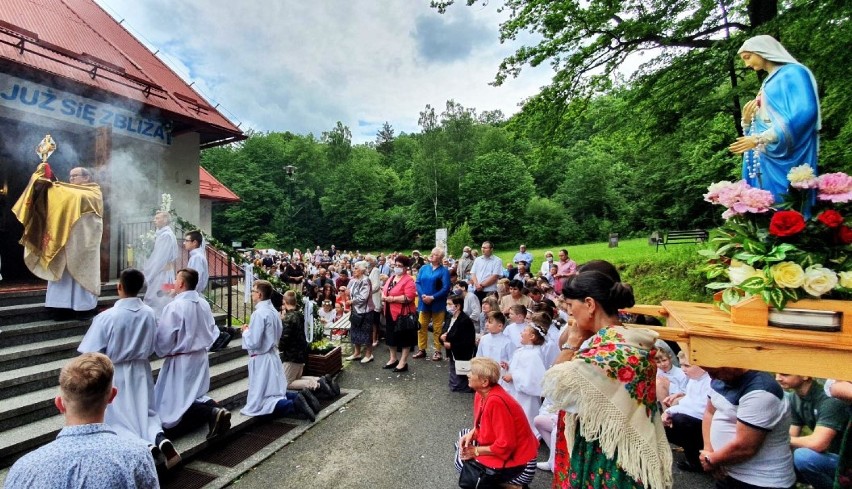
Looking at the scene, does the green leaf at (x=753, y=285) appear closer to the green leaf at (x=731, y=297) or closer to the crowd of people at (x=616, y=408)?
the green leaf at (x=731, y=297)

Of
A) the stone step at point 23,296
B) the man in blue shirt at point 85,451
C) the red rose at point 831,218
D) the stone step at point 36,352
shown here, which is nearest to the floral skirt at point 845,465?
the red rose at point 831,218

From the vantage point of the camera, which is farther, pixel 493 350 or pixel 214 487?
A: pixel 493 350

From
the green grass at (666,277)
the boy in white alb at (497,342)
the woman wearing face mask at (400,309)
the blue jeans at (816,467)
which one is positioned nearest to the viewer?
the blue jeans at (816,467)

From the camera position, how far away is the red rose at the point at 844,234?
1.80 m

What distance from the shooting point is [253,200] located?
47.9 m

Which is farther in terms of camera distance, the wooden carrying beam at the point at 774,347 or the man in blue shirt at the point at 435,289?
the man in blue shirt at the point at 435,289

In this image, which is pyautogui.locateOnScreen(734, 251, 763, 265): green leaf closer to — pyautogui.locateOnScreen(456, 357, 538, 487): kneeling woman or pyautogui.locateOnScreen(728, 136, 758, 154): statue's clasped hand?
pyautogui.locateOnScreen(728, 136, 758, 154): statue's clasped hand

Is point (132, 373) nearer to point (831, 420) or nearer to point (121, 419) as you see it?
point (121, 419)

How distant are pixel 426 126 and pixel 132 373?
39.9 m

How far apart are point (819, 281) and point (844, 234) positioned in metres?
0.34

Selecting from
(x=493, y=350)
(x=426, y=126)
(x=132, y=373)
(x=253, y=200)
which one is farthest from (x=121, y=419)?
(x=253, y=200)

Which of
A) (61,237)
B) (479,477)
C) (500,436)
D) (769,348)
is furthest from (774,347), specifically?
(61,237)

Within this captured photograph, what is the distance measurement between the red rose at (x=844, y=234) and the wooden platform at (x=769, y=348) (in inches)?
16.7

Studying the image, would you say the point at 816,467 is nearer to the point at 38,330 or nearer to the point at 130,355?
the point at 130,355
